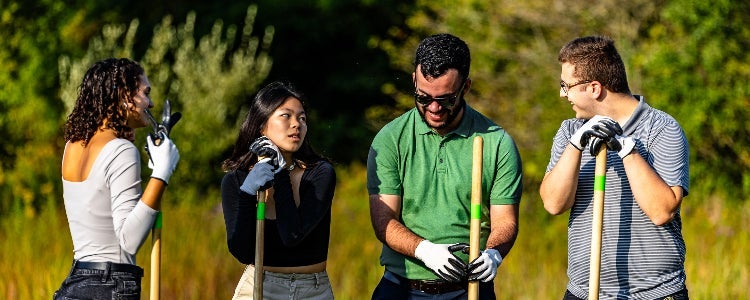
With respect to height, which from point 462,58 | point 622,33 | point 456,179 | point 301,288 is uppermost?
point 622,33

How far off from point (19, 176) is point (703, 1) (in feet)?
23.2

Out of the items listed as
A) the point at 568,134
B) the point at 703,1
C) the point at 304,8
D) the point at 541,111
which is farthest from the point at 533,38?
the point at 568,134

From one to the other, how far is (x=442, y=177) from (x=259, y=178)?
0.71m

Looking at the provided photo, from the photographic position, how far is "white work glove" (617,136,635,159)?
5.21 metres

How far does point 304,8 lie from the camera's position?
68.9ft

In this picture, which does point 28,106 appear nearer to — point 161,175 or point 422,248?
point 161,175

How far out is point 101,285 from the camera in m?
5.30

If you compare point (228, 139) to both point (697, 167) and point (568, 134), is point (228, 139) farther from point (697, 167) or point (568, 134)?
point (568, 134)

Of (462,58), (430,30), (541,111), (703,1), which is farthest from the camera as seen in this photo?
(430,30)

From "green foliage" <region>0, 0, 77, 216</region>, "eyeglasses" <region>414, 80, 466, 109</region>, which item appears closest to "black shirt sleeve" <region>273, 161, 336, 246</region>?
"eyeglasses" <region>414, 80, 466, 109</region>

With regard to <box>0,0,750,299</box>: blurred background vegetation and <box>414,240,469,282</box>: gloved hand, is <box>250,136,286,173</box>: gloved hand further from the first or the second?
<box>0,0,750,299</box>: blurred background vegetation

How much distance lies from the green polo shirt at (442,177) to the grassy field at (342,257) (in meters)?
3.60

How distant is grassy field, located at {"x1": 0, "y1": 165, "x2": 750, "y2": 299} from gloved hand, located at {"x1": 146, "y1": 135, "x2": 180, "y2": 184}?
3322 mm

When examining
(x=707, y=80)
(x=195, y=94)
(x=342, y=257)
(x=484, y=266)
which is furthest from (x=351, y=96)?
(x=484, y=266)
